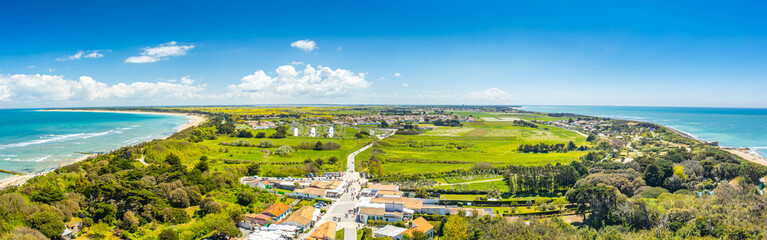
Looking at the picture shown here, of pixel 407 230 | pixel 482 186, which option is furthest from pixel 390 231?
pixel 482 186

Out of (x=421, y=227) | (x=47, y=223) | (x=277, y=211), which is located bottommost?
(x=421, y=227)

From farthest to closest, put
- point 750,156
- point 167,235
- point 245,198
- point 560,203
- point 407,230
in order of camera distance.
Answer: point 750,156, point 560,203, point 245,198, point 407,230, point 167,235

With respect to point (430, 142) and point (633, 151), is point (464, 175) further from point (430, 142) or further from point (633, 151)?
point (633, 151)

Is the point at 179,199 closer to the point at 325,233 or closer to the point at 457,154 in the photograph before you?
the point at 325,233

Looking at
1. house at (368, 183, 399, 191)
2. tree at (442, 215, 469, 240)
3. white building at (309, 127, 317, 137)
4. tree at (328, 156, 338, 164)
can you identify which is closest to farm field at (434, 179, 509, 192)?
house at (368, 183, 399, 191)

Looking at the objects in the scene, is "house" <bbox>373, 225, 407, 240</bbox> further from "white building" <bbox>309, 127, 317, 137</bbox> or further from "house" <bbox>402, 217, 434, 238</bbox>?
"white building" <bbox>309, 127, 317, 137</bbox>

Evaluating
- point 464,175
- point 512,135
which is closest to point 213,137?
point 464,175

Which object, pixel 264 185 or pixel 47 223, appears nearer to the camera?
pixel 47 223
